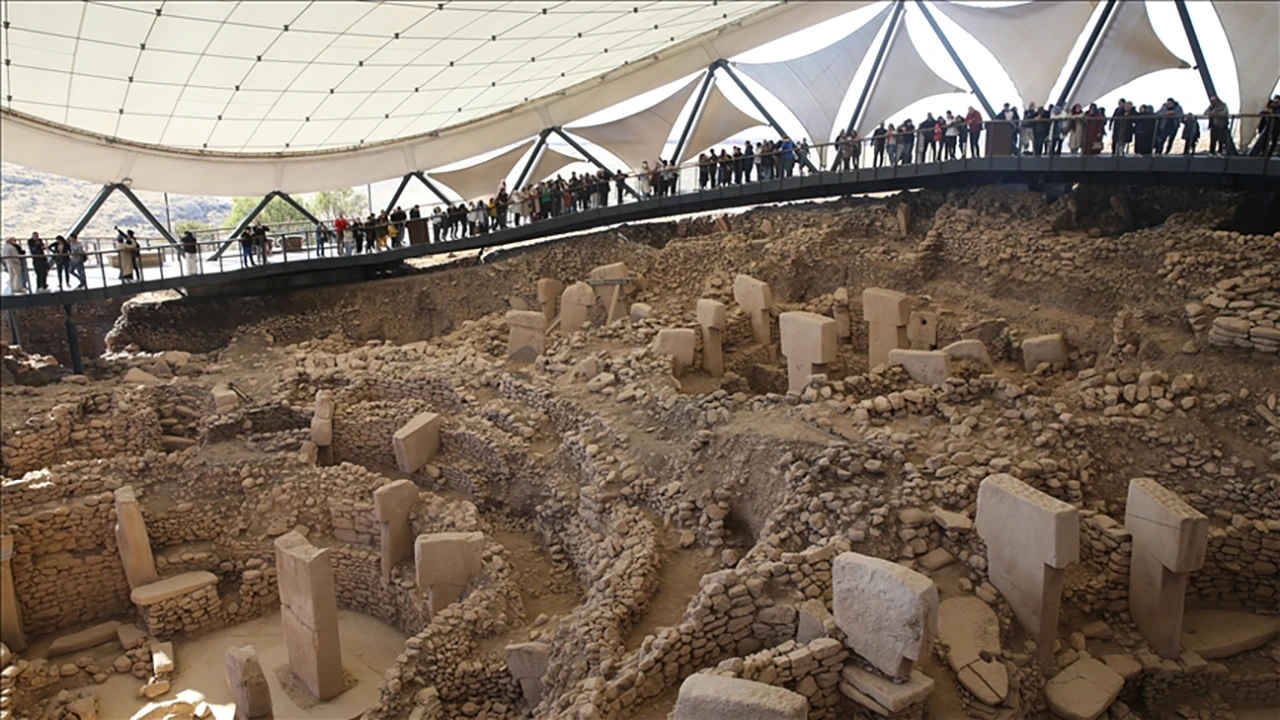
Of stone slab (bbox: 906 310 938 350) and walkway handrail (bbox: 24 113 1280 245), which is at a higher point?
walkway handrail (bbox: 24 113 1280 245)

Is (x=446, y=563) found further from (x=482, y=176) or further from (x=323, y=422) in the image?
(x=482, y=176)

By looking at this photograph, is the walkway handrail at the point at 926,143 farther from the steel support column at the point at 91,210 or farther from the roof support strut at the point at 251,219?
the steel support column at the point at 91,210

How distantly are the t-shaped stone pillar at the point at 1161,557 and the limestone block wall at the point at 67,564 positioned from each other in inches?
512

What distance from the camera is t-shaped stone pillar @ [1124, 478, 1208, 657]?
780 centimetres

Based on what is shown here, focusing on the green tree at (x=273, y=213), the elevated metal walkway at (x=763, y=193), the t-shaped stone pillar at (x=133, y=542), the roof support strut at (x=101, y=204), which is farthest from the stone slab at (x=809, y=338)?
the green tree at (x=273, y=213)

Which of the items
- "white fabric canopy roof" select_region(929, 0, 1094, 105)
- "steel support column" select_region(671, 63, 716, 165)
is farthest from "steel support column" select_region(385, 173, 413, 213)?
"white fabric canopy roof" select_region(929, 0, 1094, 105)

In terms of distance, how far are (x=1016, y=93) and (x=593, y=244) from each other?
9666mm

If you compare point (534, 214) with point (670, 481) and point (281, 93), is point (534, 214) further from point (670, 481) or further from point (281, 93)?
point (670, 481)

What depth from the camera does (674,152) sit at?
2275 cm

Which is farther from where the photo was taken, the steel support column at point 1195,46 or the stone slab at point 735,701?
the steel support column at point 1195,46

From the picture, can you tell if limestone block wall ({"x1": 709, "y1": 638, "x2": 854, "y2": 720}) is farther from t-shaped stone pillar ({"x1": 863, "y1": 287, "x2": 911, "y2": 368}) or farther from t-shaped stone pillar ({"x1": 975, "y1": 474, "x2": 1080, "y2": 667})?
t-shaped stone pillar ({"x1": 863, "y1": 287, "x2": 911, "y2": 368})

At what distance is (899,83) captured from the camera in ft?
65.4

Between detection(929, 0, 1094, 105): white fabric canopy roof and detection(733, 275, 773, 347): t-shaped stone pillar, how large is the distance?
7.68m

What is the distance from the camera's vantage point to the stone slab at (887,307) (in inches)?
522
